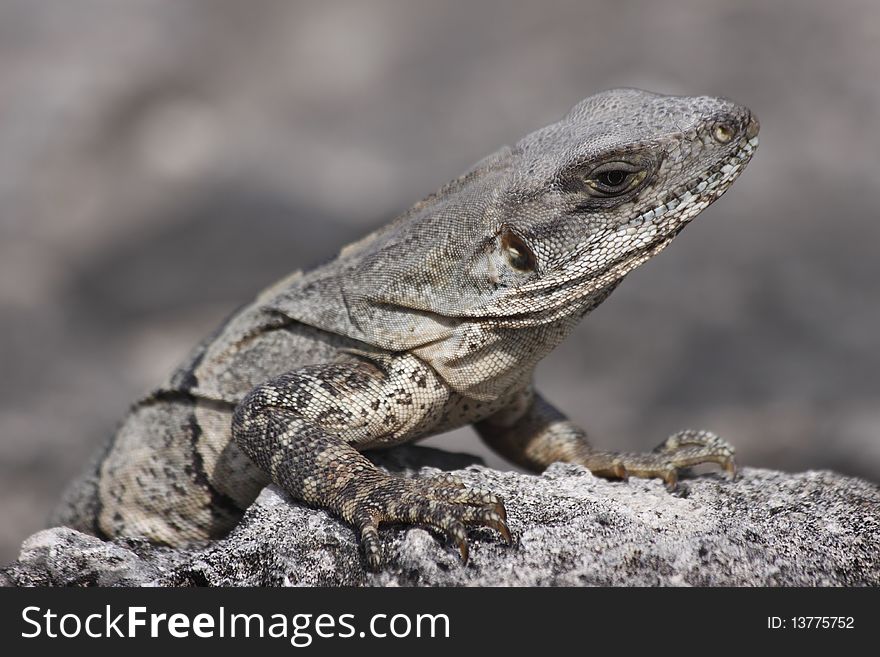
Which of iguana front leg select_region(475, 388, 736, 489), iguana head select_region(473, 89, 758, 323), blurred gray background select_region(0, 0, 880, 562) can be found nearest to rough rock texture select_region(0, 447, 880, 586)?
iguana front leg select_region(475, 388, 736, 489)

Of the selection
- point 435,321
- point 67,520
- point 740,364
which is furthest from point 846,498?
point 740,364

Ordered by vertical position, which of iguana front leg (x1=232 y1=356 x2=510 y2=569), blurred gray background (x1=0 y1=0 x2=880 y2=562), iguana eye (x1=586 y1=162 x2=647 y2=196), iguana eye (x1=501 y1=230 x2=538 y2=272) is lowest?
iguana front leg (x1=232 y1=356 x2=510 y2=569)

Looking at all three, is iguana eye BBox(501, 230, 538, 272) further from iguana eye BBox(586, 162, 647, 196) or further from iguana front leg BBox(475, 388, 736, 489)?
iguana front leg BBox(475, 388, 736, 489)

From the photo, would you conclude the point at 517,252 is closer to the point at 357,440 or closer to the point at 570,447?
the point at 357,440

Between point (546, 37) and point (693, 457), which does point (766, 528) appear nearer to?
point (693, 457)

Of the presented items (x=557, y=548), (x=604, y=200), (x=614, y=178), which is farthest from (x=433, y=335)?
(x=557, y=548)

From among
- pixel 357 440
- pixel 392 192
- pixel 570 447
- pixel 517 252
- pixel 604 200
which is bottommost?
pixel 357 440

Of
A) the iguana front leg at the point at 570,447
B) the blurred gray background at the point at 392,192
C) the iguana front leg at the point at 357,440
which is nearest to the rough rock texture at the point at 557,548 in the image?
the iguana front leg at the point at 357,440
